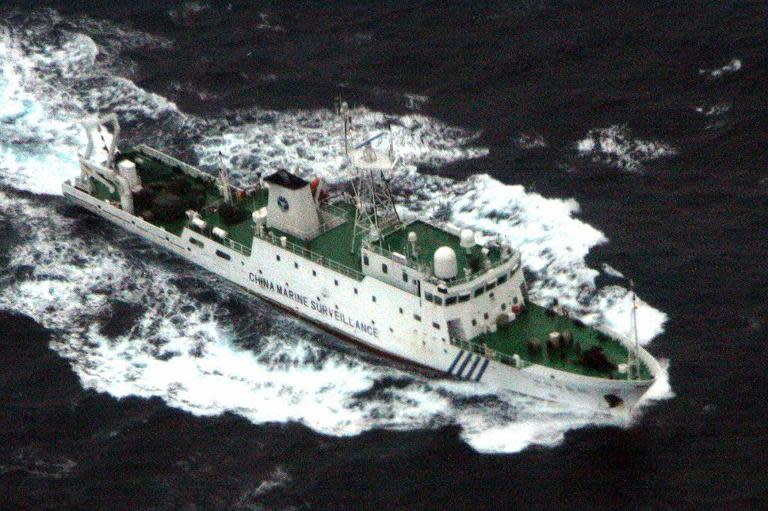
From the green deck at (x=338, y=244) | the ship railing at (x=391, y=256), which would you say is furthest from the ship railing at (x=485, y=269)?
the green deck at (x=338, y=244)

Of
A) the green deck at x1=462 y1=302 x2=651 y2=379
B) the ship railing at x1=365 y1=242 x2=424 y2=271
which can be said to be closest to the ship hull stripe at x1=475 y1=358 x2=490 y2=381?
the green deck at x1=462 y1=302 x2=651 y2=379

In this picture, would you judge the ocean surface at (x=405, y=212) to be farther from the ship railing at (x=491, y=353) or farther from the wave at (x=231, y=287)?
the ship railing at (x=491, y=353)

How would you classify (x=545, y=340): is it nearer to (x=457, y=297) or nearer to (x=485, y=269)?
(x=485, y=269)

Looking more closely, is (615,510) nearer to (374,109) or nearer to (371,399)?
(371,399)

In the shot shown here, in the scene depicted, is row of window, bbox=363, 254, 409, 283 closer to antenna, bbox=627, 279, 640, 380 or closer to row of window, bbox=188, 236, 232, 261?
row of window, bbox=188, 236, 232, 261

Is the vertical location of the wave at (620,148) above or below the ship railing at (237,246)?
above

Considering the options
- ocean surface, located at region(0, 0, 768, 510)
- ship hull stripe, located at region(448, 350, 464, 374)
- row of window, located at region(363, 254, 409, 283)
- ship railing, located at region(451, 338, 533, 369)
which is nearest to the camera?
ocean surface, located at region(0, 0, 768, 510)
